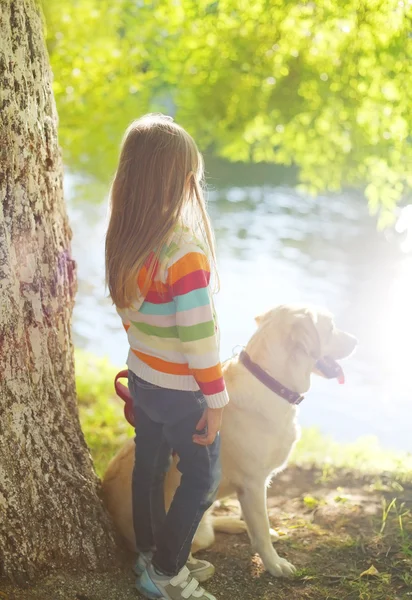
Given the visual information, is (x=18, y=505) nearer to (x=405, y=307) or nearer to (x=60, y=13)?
(x=60, y=13)

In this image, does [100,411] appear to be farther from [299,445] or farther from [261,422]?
[261,422]

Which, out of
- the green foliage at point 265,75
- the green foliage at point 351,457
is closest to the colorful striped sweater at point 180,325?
the green foliage at point 351,457

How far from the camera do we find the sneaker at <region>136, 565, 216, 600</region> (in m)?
2.69

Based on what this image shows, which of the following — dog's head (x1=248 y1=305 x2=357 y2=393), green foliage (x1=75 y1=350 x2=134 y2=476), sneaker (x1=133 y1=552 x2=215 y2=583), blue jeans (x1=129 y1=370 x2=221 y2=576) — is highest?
dog's head (x1=248 y1=305 x2=357 y2=393)

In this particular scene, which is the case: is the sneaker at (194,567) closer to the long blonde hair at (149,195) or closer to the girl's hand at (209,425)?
the girl's hand at (209,425)

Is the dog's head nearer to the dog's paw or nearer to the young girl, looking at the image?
the young girl

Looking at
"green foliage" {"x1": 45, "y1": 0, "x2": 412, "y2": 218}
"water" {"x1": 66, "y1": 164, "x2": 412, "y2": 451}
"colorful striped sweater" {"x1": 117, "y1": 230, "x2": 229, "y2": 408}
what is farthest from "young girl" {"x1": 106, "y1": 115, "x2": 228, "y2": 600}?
"green foliage" {"x1": 45, "y1": 0, "x2": 412, "y2": 218}

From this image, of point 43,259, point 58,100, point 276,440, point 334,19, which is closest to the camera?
point 43,259

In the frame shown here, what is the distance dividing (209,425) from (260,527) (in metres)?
0.87

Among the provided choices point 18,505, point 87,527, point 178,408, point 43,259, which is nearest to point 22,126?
point 43,259

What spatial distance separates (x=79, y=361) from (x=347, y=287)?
604cm

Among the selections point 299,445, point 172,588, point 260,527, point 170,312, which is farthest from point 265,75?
point 172,588

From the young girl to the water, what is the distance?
84.7 inches

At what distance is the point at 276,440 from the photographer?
3068 mm
